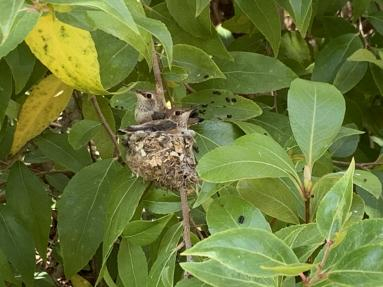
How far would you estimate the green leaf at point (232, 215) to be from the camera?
82cm

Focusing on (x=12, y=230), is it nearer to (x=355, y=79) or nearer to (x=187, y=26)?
(x=187, y=26)

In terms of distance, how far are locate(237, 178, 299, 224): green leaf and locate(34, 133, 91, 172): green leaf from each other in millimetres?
576

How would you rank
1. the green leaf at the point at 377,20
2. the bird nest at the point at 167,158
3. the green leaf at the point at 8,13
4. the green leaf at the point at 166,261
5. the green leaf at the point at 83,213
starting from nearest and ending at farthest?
the green leaf at the point at 8,13 < the green leaf at the point at 166,261 < the bird nest at the point at 167,158 < the green leaf at the point at 83,213 < the green leaf at the point at 377,20

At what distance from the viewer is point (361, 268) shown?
0.66 metres

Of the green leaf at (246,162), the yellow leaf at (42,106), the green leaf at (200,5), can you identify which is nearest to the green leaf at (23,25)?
the green leaf at (246,162)

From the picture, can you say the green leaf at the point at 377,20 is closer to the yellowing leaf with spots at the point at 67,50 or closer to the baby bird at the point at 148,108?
the baby bird at the point at 148,108

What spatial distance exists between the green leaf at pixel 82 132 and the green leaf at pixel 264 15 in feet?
0.96

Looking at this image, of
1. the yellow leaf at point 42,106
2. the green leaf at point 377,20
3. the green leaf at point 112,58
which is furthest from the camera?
the green leaf at point 377,20

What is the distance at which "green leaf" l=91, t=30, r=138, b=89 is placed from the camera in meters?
1.08

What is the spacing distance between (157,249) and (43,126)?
416mm

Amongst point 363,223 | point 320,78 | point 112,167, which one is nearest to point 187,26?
point 112,167

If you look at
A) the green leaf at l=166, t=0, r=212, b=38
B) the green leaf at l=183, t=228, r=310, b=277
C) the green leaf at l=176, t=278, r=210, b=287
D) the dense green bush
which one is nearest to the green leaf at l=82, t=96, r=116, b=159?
the dense green bush

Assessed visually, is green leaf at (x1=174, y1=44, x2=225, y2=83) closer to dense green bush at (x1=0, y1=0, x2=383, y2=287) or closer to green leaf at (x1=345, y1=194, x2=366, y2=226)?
dense green bush at (x1=0, y1=0, x2=383, y2=287)

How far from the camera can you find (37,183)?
1.41 metres
